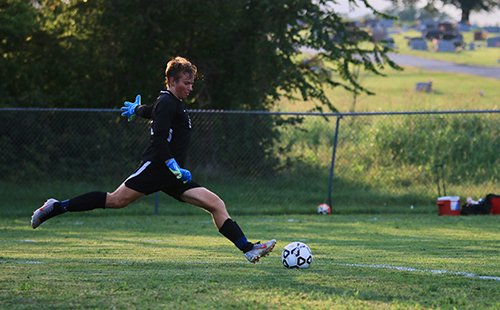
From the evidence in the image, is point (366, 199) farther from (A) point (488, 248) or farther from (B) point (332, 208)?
(A) point (488, 248)

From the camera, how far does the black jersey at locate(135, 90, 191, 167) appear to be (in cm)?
549

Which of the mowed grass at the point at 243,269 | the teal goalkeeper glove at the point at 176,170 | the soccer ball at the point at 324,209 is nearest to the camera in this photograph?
the mowed grass at the point at 243,269

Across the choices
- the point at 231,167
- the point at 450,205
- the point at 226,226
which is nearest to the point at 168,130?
the point at 226,226

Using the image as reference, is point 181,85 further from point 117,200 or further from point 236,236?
point 236,236

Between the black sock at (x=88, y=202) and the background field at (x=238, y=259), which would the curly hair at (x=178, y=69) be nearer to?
the black sock at (x=88, y=202)

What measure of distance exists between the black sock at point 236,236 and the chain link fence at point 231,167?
23.0 ft

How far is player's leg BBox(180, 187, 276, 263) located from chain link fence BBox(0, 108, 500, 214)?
6.99 metres

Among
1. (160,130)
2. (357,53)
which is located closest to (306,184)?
(357,53)

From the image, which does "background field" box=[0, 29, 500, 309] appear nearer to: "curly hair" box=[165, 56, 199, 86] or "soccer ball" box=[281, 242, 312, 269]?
"soccer ball" box=[281, 242, 312, 269]

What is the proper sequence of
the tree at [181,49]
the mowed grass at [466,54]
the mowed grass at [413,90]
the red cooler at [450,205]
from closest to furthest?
the red cooler at [450,205], the tree at [181,49], the mowed grass at [413,90], the mowed grass at [466,54]

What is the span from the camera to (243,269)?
554 cm

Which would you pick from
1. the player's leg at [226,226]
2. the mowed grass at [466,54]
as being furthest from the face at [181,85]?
the mowed grass at [466,54]

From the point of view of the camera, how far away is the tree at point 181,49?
614 inches

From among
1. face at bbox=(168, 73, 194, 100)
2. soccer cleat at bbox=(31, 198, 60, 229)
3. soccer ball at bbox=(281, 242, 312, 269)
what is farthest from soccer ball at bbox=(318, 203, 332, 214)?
soccer cleat at bbox=(31, 198, 60, 229)
